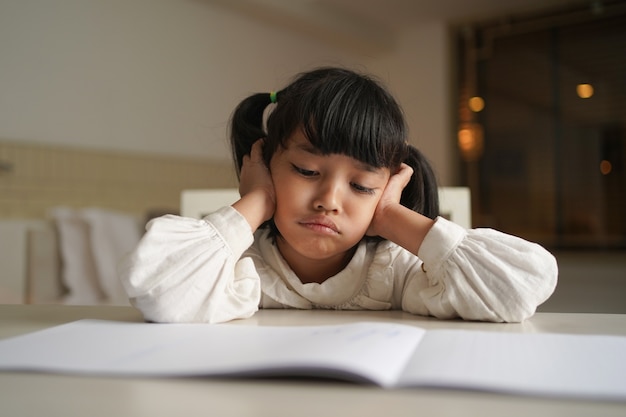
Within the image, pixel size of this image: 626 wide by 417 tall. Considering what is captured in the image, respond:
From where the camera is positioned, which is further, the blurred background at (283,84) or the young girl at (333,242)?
the blurred background at (283,84)

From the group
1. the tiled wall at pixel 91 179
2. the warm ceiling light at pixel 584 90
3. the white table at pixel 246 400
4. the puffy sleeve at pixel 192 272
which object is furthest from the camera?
the warm ceiling light at pixel 584 90

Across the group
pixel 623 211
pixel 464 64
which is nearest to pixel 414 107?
pixel 464 64

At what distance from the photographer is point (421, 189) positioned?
3.13 ft

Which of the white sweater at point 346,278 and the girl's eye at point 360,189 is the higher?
the girl's eye at point 360,189

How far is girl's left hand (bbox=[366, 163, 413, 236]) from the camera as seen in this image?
860 millimetres

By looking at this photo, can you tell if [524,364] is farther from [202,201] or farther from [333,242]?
[202,201]

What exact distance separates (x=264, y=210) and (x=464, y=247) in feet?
0.87

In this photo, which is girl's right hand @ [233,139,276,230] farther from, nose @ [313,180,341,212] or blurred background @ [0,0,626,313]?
blurred background @ [0,0,626,313]

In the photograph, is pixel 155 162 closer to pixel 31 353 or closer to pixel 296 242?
pixel 296 242

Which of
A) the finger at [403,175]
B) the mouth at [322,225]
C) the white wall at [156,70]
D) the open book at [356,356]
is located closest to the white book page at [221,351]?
the open book at [356,356]

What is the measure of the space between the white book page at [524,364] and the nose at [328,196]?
0.28m

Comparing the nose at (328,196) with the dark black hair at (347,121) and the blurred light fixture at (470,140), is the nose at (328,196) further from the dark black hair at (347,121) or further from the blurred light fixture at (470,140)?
the blurred light fixture at (470,140)

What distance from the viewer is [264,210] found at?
0.84 metres

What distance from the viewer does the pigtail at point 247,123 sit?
3.22 feet
